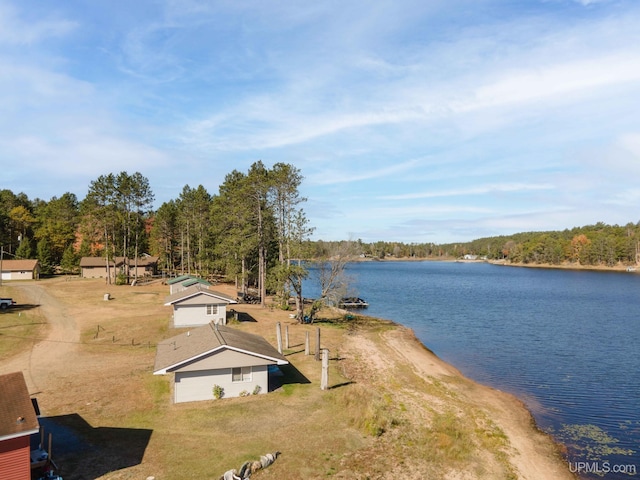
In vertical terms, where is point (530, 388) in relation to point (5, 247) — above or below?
below

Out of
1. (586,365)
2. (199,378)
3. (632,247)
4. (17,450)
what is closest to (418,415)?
(199,378)

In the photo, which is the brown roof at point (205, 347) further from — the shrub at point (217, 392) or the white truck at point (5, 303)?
the white truck at point (5, 303)

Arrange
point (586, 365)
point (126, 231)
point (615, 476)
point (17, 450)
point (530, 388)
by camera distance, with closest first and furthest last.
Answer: point (17, 450) → point (615, 476) → point (530, 388) → point (586, 365) → point (126, 231)

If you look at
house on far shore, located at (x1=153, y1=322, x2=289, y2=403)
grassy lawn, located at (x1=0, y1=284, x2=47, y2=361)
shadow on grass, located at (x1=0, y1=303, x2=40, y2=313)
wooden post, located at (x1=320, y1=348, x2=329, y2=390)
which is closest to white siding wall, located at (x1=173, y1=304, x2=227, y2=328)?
grassy lawn, located at (x1=0, y1=284, x2=47, y2=361)

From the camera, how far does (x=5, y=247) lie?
9794 centimetres

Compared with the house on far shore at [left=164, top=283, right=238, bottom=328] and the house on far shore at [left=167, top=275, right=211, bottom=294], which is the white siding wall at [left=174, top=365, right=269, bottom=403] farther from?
the house on far shore at [left=167, top=275, right=211, bottom=294]

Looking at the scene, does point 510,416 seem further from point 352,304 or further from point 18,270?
point 18,270

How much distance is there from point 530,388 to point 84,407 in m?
31.9

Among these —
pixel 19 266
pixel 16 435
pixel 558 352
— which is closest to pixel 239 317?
pixel 16 435

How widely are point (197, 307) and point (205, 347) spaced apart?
20289mm

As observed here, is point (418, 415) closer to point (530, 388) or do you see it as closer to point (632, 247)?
point (530, 388)

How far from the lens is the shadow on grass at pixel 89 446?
17859mm

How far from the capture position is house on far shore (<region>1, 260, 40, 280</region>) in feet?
268

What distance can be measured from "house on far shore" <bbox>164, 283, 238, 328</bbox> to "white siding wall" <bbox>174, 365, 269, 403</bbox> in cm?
1929
